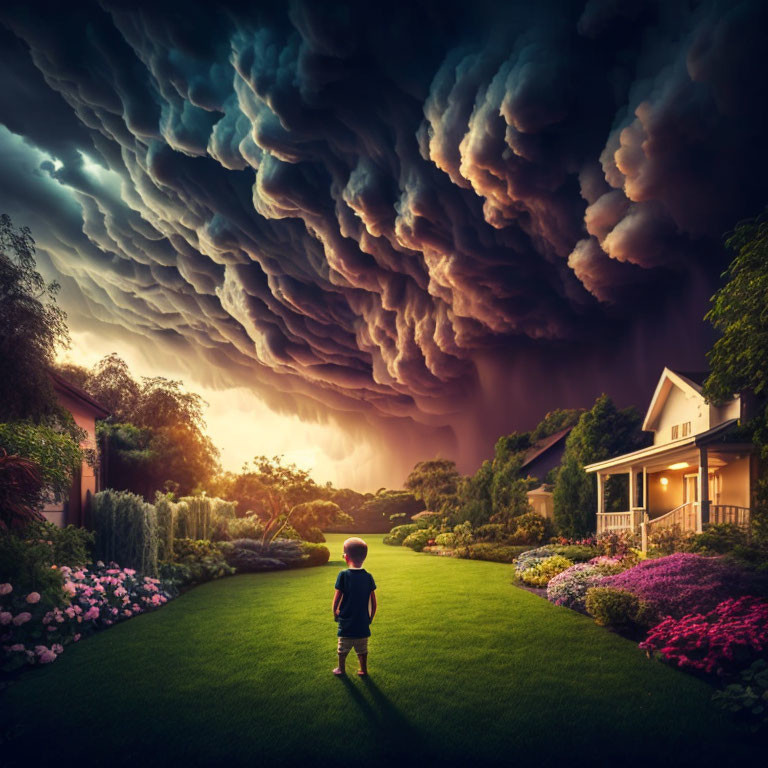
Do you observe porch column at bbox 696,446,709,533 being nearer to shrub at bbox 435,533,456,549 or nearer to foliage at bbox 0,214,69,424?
shrub at bbox 435,533,456,549

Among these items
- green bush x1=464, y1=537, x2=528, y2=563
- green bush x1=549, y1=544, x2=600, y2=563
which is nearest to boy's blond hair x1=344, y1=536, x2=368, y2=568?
green bush x1=549, y1=544, x2=600, y2=563

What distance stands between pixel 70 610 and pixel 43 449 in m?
2.70

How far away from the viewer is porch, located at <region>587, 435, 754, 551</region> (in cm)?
1366

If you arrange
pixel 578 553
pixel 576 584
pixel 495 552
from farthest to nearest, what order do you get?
pixel 495 552 → pixel 578 553 → pixel 576 584

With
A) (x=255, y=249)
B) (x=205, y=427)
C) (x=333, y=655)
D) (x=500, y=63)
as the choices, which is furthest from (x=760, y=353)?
(x=205, y=427)

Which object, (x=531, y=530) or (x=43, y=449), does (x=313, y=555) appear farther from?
(x=43, y=449)

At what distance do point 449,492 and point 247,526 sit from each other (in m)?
18.9

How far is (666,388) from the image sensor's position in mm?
19672

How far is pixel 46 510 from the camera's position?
1178 centimetres

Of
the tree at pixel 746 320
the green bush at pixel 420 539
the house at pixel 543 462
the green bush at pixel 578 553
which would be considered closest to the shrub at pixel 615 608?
the tree at pixel 746 320

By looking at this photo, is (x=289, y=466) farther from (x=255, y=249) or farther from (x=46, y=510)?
(x=255, y=249)

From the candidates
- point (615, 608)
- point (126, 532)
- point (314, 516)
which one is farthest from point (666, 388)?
point (126, 532)

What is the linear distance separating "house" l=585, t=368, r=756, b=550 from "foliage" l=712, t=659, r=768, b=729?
8358mm

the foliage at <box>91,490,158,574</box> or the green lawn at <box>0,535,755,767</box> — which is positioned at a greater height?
the foliage at <box>91,490,158,574</box>
